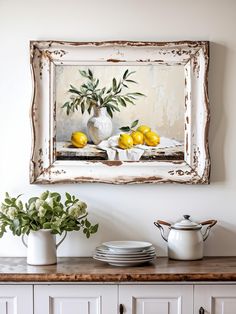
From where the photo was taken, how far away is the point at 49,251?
2.81 meters

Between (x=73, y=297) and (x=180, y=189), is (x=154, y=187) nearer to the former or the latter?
(x=180, y=189)

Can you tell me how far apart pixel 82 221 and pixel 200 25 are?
1.21m

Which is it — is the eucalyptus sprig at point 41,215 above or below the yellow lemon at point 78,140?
below

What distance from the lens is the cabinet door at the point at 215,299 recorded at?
8.58 feet

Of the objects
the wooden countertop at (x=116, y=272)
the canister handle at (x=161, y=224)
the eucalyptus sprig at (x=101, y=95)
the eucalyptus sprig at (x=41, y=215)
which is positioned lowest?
the wooden countertop at (x=116, y=272)

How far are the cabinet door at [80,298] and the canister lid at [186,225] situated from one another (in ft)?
1.59

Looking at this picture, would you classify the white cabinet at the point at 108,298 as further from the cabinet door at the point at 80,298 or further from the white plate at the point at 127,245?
the white plate at the point at 127,245

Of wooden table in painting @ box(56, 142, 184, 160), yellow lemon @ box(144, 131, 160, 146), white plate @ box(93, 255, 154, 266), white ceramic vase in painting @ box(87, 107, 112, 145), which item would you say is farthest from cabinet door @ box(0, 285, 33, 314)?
yellow lemon @ box(144, 131, 160, 146)

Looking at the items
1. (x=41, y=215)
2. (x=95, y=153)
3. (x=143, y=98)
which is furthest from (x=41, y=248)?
(x=143, y=98)

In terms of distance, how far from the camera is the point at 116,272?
8.54ft

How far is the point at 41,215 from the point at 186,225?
721mm

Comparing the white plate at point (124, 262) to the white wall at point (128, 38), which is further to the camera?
the white wall at point (128, 38)

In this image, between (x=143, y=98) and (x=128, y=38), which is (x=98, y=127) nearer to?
(x=143, y=98)

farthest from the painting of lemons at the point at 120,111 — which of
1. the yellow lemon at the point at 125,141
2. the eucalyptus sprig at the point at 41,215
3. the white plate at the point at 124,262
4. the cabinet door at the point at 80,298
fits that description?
the cabinet door at the point at 80,298
